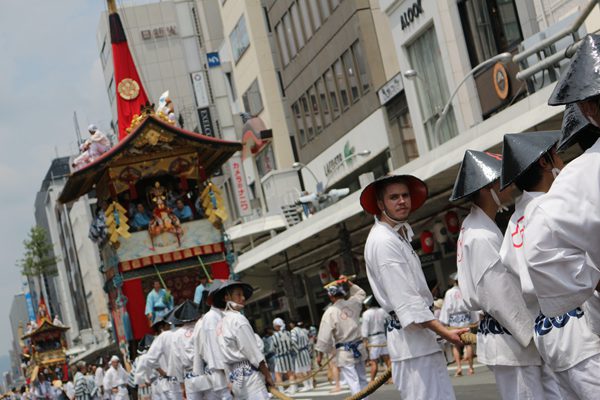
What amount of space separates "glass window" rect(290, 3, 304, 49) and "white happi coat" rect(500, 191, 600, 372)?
37.5 m

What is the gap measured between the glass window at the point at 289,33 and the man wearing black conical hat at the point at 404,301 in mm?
36839

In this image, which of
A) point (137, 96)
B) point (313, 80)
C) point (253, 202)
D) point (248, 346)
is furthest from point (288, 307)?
point (248, 346)

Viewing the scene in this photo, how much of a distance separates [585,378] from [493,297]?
115 cm

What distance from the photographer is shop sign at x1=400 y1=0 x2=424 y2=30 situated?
3152 centimetres

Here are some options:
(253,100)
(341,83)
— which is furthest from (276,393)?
(253,100)

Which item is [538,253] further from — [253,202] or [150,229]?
[253,202]

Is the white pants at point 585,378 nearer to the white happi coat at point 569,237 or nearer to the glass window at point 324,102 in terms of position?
the white happi coat at point 569,237

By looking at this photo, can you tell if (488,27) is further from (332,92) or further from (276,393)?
(276,393)

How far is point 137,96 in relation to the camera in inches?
950

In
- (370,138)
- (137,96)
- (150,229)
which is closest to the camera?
(150,229)

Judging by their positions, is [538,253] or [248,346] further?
[248,346]

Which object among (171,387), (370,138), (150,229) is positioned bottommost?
(171,387)

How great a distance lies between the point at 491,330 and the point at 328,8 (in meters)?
33.5

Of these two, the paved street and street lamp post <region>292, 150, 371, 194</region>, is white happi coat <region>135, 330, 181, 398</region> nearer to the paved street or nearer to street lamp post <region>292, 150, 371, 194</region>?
the paved street
